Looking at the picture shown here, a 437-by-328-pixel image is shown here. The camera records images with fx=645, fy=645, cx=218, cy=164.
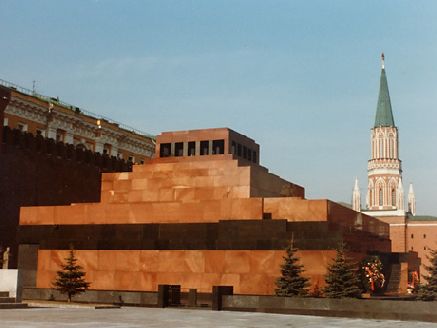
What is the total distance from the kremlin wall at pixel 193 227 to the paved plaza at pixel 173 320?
4460mm

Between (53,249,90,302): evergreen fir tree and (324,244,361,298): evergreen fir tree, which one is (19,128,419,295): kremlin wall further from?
(53,249,90,302): evergreen fir tree

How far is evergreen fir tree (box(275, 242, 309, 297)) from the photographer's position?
26141 millimetres

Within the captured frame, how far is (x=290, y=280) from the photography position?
26.2 metres

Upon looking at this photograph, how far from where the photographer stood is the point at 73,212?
108 feet

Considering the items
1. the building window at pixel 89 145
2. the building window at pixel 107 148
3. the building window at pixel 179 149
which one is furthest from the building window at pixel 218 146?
the building window at pixel 107 148

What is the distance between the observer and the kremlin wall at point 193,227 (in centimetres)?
2858

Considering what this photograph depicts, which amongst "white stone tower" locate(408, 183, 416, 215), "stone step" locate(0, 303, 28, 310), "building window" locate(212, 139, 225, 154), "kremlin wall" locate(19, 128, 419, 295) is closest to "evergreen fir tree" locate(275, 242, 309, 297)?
"kremlin wall" locate(19, 128, 419, 295)

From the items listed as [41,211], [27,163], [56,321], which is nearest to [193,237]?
[41,211]

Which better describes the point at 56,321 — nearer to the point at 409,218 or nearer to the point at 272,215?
the point at 272,215

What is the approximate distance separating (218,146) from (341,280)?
11.4 metres

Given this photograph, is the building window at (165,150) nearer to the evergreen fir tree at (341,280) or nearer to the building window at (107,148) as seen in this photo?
the evergreen fir tree at (341,280)

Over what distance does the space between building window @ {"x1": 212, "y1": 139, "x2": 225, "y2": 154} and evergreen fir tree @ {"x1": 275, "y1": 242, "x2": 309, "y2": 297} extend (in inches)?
345

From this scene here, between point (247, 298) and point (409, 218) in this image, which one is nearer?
point (247, 298)

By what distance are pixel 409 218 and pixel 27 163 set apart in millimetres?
88942
